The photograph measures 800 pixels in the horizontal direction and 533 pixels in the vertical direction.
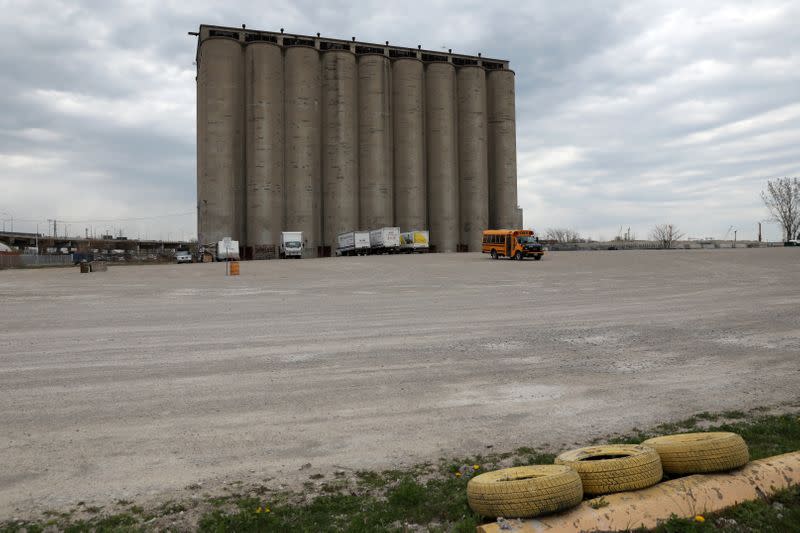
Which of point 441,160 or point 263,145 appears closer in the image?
point 263,145

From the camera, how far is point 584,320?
1611 cm

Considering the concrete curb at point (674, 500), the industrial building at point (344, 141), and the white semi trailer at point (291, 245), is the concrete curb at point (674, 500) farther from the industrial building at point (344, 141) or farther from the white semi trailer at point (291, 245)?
the industrial building at point (344, 141)

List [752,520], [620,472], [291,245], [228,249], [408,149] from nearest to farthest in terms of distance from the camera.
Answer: [752,520] → [620,472] → [228,249] → [291,245] → [408,149]

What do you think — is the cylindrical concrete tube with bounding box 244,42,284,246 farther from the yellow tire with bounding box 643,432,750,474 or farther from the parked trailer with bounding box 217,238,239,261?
the yellow tire with bounding box 643,432,750,474

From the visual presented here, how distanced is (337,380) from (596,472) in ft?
17.3

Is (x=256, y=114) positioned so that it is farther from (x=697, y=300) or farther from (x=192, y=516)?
(x=192, y=516)

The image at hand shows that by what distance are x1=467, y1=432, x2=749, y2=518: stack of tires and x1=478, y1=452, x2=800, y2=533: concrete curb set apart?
0.09m

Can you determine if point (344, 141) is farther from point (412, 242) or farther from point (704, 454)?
point (704, 454)

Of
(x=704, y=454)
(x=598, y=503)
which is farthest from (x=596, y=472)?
(x=704, y=454)

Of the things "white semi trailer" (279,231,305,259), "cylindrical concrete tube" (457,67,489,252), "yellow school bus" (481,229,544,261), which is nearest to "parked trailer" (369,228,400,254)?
"white semi trailer" (279,231,305,259)

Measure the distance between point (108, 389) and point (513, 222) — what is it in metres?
81.0

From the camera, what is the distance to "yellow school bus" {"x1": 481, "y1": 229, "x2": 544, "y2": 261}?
47281 millimetres

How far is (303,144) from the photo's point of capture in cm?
7394

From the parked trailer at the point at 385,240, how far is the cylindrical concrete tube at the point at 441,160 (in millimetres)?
17289
